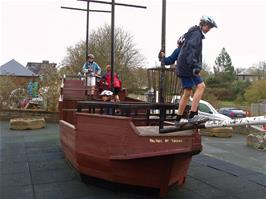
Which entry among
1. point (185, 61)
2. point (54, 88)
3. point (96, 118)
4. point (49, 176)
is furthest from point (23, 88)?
point (185, 61)

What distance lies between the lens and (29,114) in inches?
645

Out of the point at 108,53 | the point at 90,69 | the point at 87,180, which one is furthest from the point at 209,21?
the point at 108,53

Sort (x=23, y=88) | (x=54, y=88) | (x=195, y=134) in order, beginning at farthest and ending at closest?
1. (x=23, y=88)
2. (x=54, y=88)
3. (x=195, y=134)

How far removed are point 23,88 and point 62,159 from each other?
11818 millimetres

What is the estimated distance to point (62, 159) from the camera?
8.14 meters

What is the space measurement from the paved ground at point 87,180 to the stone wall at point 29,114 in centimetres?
659

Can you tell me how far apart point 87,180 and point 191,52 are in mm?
2886

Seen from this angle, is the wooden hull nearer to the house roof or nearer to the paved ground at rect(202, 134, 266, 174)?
the paved ground at rect(202, 134, 266, 174)

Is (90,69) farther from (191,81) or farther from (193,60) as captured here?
(193,60)

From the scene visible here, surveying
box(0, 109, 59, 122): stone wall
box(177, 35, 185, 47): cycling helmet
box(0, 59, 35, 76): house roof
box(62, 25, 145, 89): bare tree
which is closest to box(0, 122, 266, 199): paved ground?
box(177, 35, 185, 47): cycling helmet

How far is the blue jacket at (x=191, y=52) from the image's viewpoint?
14.7 feet

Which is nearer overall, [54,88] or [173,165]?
[173,165]

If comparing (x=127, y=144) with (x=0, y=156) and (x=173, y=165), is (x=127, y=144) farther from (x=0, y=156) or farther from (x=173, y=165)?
(x=0, y=156)

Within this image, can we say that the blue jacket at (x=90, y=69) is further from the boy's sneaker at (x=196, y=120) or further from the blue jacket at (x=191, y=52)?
the boy's sneaker at (x=196, y=120)
